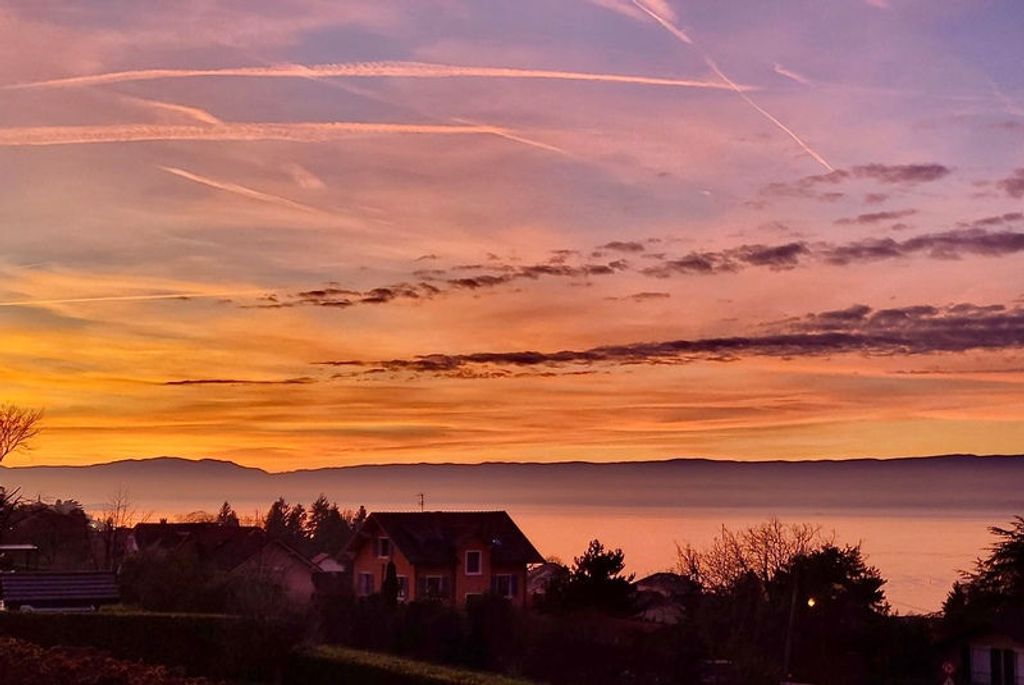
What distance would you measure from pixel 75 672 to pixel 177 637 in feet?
49.9

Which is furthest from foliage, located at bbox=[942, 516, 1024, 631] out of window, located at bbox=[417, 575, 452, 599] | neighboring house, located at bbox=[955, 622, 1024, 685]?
window, located at bbox=[417, 575, 452, 599]

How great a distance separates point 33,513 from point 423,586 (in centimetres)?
2542

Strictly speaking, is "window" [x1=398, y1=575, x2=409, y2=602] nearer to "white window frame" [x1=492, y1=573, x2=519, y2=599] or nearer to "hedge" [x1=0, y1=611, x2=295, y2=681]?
"white window frame" [x1=492, y1=573, x2=519, y2=599]

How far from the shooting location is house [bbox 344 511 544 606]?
2432 inches

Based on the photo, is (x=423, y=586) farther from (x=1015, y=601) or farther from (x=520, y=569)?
(x=1015, y=601)

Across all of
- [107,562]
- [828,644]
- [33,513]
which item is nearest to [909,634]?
[828,644]

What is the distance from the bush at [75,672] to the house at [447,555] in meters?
37.7

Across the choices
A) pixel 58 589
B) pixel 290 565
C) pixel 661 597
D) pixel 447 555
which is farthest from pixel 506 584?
pixel 58 589

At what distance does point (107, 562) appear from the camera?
63.1 m

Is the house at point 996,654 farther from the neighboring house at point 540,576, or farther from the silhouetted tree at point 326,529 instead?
the silhouetted tree at point 326,529

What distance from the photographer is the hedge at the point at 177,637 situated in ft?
113

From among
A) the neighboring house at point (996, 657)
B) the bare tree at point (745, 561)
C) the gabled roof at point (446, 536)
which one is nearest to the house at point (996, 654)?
the neighboring house at point (996, 657)

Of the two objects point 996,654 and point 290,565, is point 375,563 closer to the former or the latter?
point 290,565

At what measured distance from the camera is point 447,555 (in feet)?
204
